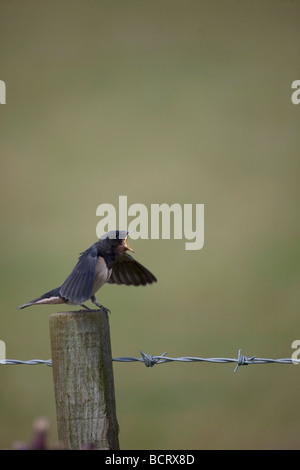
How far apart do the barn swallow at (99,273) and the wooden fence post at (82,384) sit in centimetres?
28

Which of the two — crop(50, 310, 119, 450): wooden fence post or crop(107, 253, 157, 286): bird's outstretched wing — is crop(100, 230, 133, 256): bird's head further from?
crop(50, 310, 119, 450): wooden fence post

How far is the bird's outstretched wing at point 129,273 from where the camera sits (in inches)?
150

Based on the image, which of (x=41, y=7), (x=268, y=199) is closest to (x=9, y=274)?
(x=268, y=199)

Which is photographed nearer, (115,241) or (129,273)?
(115,241)

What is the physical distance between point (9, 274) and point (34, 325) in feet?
7.93

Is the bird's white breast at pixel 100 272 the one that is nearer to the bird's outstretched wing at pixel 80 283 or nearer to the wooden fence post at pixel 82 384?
the bird's outstretched wing at pixel 80 283

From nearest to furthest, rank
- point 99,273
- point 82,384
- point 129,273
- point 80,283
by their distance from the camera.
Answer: point 82,384 → point 80,283 → point 99,273 → point 129,273

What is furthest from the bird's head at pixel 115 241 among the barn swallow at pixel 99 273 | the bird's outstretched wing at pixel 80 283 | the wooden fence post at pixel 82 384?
the wooden fence post at pixel 82 384

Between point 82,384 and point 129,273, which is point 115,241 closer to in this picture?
point 129,273

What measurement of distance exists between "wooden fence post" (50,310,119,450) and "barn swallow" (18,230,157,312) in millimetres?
282

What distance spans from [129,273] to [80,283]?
0.60 meters

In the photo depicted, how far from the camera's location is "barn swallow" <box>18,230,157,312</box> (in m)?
3.29

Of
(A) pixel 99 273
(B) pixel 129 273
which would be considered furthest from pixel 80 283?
(B) pixel 129 273

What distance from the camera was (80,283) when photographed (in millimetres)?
3305
